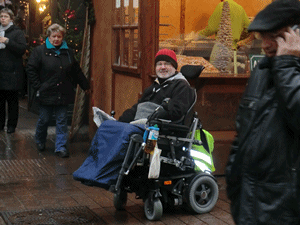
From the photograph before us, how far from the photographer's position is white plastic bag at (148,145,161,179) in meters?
5.30

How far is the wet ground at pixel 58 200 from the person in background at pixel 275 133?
307cm

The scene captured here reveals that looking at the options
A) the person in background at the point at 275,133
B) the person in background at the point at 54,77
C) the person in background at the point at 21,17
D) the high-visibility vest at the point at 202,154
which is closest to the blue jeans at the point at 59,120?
the person in background at the point at 54,77

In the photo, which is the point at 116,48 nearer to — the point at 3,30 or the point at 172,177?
the point at 3,30

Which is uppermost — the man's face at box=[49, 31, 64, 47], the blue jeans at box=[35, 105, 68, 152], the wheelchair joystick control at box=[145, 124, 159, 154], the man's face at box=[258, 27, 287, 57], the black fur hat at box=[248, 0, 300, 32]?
the black fur hat at box=[248, 0, 300, 32]

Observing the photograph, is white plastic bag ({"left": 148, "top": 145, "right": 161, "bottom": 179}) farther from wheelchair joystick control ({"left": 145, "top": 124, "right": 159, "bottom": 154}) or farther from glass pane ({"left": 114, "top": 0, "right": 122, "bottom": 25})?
glass pane ({"left": 114, "top": 0, "right": 122, "bottom": 25})

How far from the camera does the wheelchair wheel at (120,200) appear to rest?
19.1 feet

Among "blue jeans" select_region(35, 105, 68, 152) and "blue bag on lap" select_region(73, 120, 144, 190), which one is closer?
"blue bag on lap" select_region(73, 120, 144, 190)

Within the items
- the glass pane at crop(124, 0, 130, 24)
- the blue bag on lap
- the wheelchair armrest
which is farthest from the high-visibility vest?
the glass pane at crop(124, 0, 130, 24)

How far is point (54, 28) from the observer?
866 centimetres

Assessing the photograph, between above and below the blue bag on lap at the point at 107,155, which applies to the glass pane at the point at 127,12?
above

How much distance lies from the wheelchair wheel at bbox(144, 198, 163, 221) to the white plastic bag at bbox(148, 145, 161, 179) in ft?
1.00

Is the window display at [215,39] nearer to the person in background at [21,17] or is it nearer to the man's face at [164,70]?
the man's face at [164,70]

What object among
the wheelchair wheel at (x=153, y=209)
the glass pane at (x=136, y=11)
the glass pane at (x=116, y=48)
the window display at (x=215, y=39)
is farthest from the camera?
the glass pane at (x=116, y=48)

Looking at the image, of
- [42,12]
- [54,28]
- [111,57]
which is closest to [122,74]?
[111,57]
